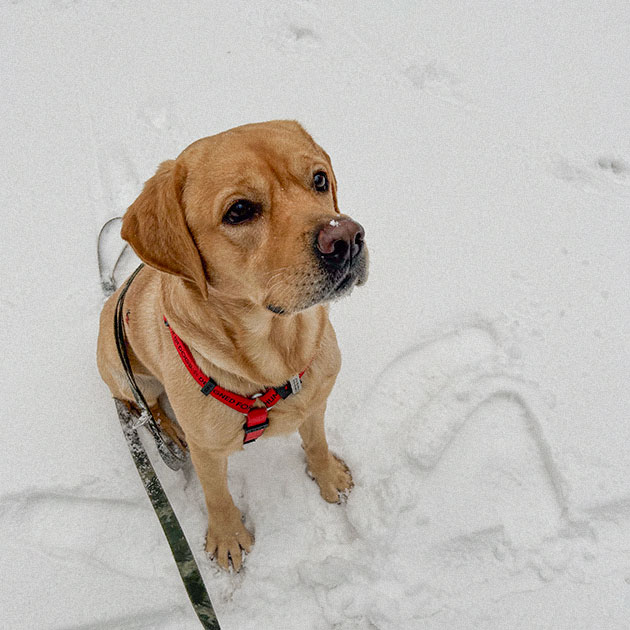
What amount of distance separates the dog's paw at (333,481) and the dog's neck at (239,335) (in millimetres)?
944

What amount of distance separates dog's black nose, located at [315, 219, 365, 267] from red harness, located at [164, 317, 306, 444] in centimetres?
70

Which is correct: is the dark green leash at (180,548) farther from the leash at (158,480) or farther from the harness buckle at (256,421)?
the harness buckle at (256,421)

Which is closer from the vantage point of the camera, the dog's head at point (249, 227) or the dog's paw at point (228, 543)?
the dog's head at point (249, 227)

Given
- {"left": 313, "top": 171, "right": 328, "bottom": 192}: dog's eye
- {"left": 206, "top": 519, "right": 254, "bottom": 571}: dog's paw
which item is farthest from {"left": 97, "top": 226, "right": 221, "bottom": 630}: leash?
{"left": 313, "top": 171, "right": 328, "bottom": 192}: dog's eye

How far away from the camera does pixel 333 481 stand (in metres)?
2.93

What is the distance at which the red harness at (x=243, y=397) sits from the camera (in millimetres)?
2172

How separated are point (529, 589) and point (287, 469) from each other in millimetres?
1464

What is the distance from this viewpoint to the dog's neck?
2004mm

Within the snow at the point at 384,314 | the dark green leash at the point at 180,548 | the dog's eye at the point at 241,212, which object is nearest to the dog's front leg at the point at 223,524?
the snow at the point at 384,314

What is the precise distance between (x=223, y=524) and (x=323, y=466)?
63 cm

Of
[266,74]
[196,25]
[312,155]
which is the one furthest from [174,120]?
[312,155]

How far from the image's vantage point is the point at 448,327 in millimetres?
3439

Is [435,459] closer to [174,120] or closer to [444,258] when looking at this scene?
[444,258]

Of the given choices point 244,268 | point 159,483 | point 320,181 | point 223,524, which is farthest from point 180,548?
point 320,181
